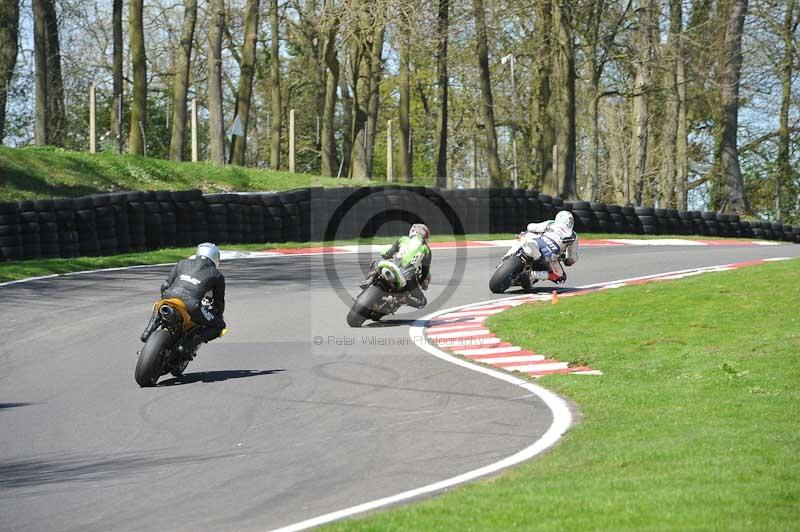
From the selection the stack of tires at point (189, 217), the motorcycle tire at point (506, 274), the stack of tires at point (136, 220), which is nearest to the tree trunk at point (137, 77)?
the stack of tires at point (189, 217)

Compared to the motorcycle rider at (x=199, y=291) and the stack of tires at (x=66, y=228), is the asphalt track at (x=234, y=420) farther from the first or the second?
the stack of tires at (x=66, y=228)

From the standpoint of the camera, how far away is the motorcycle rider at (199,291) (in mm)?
11531

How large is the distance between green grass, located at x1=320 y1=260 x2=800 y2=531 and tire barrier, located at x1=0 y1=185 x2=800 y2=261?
10.6 meters

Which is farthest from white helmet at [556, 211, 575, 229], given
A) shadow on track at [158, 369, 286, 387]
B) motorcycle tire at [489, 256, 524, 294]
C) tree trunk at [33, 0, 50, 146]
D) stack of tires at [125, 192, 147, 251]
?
tree trunk at [33, 0, 50, 146]

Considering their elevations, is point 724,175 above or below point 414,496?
above

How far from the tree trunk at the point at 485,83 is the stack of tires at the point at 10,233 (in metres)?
19.0

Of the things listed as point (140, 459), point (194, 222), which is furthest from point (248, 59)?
point (140, 459)

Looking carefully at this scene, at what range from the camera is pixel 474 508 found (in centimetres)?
629

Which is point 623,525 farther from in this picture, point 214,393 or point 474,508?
point 214,393

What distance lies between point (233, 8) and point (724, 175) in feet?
93.1

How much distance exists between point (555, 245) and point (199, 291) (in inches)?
320

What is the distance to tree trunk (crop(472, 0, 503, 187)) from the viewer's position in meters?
36.7

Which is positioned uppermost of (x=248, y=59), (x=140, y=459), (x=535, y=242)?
(x=248, y=59)

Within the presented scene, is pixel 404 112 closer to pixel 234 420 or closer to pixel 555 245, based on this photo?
pixel 555 245
